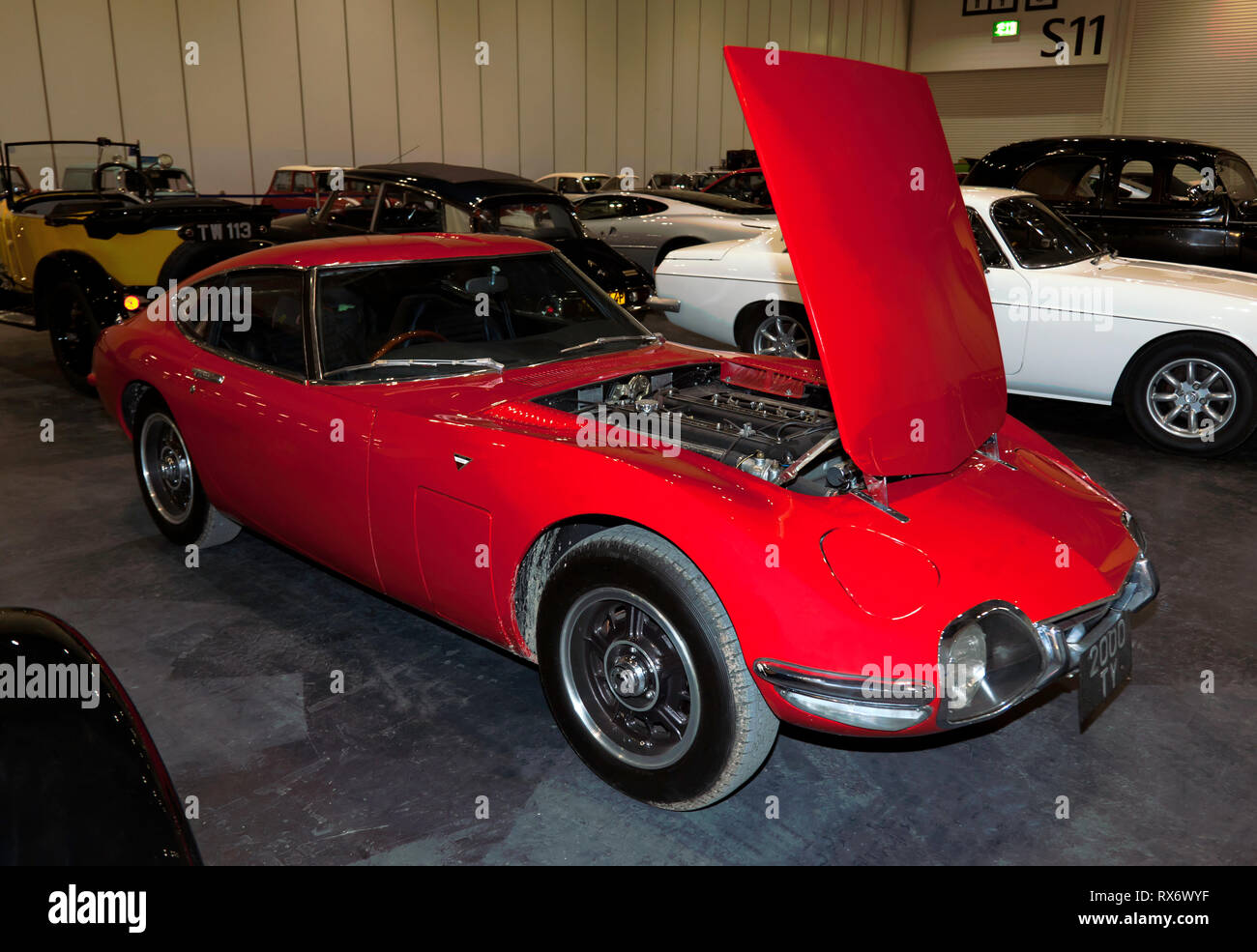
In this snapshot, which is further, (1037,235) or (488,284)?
(1037,235)

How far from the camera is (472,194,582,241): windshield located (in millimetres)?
7623

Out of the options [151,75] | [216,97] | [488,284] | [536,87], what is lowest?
[488,284]

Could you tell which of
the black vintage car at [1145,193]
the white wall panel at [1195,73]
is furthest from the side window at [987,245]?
the white wall panel at [1195,73]

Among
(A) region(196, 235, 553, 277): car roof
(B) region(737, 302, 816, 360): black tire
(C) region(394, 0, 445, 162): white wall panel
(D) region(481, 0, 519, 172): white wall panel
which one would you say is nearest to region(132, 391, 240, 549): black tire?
(A) region(196, 235, 553, 277): car roof

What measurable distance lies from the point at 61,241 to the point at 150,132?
9.63 meters

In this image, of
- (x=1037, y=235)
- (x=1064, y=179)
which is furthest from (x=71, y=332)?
(x=1064, y=179)

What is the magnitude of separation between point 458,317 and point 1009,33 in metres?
26.8

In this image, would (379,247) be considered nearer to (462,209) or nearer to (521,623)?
(521,623)

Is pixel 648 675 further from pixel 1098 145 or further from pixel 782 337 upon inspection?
pixel 1098 145

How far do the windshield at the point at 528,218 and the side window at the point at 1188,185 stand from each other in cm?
497

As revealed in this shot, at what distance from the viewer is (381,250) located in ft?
11.7

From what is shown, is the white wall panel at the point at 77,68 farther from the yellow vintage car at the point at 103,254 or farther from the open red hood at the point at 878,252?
the open red hood at the point at 878,252

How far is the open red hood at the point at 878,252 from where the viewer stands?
8.03 feet
